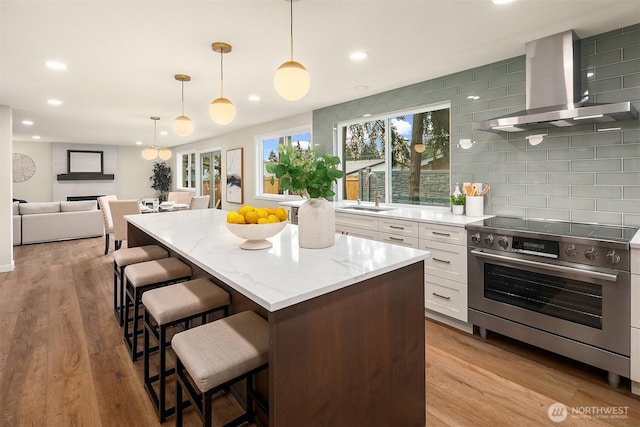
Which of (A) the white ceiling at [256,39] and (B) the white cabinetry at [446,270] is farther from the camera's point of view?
(B) the white cabinetry at [446,270]

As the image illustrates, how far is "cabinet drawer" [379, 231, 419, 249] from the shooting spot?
9.93ft

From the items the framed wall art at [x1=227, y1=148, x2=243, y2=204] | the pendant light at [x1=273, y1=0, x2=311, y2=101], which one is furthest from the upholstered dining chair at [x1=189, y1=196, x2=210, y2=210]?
the pendant light at [x1=273, y1=0, x2=311, y2=101]

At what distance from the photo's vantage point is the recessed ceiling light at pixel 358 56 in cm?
284

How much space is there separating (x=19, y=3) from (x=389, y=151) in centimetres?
348

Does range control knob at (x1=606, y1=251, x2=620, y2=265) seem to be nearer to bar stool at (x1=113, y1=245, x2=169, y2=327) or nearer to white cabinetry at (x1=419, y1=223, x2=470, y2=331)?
white cabinetry at (x1=419, y1=223, x2=470, y2=331)

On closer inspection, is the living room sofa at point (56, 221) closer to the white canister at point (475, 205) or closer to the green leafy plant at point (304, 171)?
the green leafy plant at point (304, 171)

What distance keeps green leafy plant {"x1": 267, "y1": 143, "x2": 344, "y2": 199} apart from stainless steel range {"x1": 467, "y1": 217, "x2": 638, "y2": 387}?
1.47 m

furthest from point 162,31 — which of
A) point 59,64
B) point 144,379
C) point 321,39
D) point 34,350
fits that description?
point 34,350

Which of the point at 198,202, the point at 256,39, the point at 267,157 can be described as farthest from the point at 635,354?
the point at 198,202

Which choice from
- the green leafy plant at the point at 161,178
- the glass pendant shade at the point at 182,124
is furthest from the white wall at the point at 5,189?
the green leafy plant at the point at 161,178

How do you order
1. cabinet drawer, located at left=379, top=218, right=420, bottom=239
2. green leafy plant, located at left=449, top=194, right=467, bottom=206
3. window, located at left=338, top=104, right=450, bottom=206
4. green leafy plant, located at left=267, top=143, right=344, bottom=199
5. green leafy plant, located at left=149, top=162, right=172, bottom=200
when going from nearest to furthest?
green leafy plant, located at left=267, top=143, right=344, bottom=199 → cabinet drawer, located at left=379, top=218, right=420, bottom=239 → green leafy plant, located at left=449, top=194, right=467, bottom=206 → window, located at left=338, top=104, right=450, bottom=206 → green leafy plant, located at left=149, top=162, right=172, bottom=200

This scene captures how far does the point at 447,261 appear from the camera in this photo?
2.78m

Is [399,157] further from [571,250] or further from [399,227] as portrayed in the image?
[571,250]

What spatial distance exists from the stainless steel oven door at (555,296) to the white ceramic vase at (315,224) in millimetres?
1399
